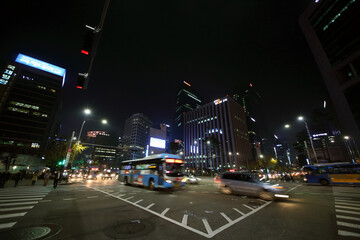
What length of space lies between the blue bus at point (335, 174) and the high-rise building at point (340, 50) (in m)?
17.0

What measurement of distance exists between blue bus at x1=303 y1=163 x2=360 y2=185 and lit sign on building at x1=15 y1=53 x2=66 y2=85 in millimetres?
111320

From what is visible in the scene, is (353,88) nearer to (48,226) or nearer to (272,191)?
(272,191)

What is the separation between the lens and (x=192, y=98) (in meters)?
165

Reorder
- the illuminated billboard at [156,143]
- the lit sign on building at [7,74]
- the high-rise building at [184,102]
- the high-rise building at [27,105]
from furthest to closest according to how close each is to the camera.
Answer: the high-rise building at [184,102], the lit sign on building at [7,74], the high-rise building at [27,105], the illuminated billboard at [156,143]

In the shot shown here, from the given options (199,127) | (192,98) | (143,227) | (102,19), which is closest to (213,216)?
(143,227)

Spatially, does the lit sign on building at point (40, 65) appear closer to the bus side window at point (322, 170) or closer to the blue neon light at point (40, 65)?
the blue neon light at point (40, 65)

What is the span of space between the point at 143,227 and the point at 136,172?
49.3 feet

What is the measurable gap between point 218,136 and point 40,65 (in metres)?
110

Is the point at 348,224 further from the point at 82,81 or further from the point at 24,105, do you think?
the point at 24,105

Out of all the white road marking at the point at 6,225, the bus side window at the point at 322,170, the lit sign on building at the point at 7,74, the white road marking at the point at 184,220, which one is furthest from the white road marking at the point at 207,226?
the lit sign on building at the point at 7,74

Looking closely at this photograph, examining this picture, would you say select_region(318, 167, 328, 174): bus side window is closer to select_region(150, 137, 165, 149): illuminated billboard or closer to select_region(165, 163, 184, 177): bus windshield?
select_region(165, 163, 184, 177): bus windshield

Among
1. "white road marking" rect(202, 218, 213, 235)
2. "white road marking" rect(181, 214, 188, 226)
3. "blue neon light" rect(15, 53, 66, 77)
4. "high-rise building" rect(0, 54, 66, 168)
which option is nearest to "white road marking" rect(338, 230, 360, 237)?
"white road marking" rect(202, 218, 213, 235)

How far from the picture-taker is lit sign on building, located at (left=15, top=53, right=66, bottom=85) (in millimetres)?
70156

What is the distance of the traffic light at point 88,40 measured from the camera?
6.14 metres
